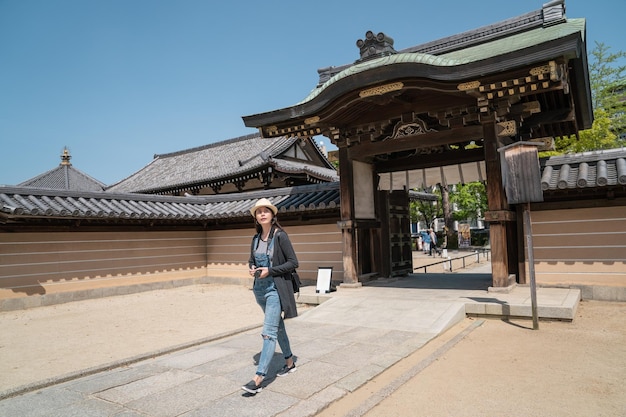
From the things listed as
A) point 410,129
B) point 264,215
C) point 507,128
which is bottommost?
point 264,215

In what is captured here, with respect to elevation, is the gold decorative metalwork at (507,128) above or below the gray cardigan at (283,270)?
above

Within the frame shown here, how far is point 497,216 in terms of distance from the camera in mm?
7527

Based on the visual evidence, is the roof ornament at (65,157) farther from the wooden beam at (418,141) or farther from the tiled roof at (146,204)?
the wooden beam at (418,141)

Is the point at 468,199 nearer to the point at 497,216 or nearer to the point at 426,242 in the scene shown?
the point at 426,242

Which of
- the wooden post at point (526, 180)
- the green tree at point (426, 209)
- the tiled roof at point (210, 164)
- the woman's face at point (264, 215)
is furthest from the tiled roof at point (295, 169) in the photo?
the green tree at point (426, 209)

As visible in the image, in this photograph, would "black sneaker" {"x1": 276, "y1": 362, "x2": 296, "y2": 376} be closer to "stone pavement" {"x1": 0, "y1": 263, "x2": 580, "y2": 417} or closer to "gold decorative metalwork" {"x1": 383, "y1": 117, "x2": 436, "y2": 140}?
"stone pavement" {"x1": 0, "y1": 263, "x2": 580, "y2": 417}

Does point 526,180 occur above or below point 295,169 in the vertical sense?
below

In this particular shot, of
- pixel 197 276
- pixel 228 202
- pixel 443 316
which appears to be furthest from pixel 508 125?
pixel 197 276

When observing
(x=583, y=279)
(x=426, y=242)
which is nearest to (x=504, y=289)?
(x=583, y=279)

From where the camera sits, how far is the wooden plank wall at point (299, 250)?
37.9 feet

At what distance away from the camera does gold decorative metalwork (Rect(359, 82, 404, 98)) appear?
26.2ft

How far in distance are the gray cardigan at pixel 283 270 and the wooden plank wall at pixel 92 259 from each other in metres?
8.67

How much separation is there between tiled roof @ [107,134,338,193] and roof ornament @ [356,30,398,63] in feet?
25.7

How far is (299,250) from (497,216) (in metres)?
6.09
